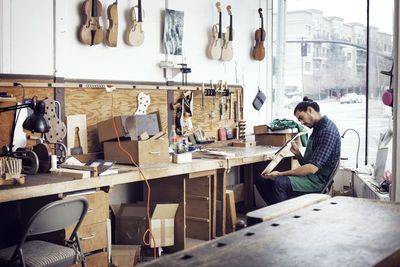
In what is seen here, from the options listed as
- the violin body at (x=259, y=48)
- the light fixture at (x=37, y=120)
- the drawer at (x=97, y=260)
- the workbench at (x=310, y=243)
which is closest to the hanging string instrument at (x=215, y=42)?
the violin body at (x=259, y=48)

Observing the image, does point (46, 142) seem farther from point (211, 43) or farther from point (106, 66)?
point (211, 43)

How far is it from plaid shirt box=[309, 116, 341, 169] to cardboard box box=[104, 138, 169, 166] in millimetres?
1416

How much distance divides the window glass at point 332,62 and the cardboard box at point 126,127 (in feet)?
8.56

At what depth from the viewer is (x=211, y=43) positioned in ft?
18.3

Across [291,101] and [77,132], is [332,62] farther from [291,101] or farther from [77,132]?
[77,132]

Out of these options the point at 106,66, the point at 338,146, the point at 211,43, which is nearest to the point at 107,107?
the point at 106,66

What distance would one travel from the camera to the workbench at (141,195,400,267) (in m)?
1.67

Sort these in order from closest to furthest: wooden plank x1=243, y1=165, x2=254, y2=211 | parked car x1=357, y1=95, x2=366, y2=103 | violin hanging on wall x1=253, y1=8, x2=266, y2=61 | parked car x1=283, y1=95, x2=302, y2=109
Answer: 1. parked car x1=357, y1=95, x2=366, y2=103
2. wooden plank x1=243, y1=165, x2=254, y2=211
3. violin hanging on wall x1=253, y1=8, x2=266, y2=61
4. parked car x1=283, y1=95, x2=302, y2=109

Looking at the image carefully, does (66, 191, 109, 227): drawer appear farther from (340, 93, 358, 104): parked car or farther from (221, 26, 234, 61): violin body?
(340, 93, 358, 104): parked car

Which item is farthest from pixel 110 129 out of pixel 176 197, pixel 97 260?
pixel 97 260

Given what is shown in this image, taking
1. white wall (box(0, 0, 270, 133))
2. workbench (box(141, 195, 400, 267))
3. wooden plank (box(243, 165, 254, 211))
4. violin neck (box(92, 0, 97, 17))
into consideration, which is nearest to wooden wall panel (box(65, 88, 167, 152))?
white wall (box(0, 0, 270, 133))

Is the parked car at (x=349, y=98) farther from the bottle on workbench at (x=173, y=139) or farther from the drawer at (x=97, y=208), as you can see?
the drawer at (x=97, y=208)

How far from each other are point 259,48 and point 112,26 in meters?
2.47

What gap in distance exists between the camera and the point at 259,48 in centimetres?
624
